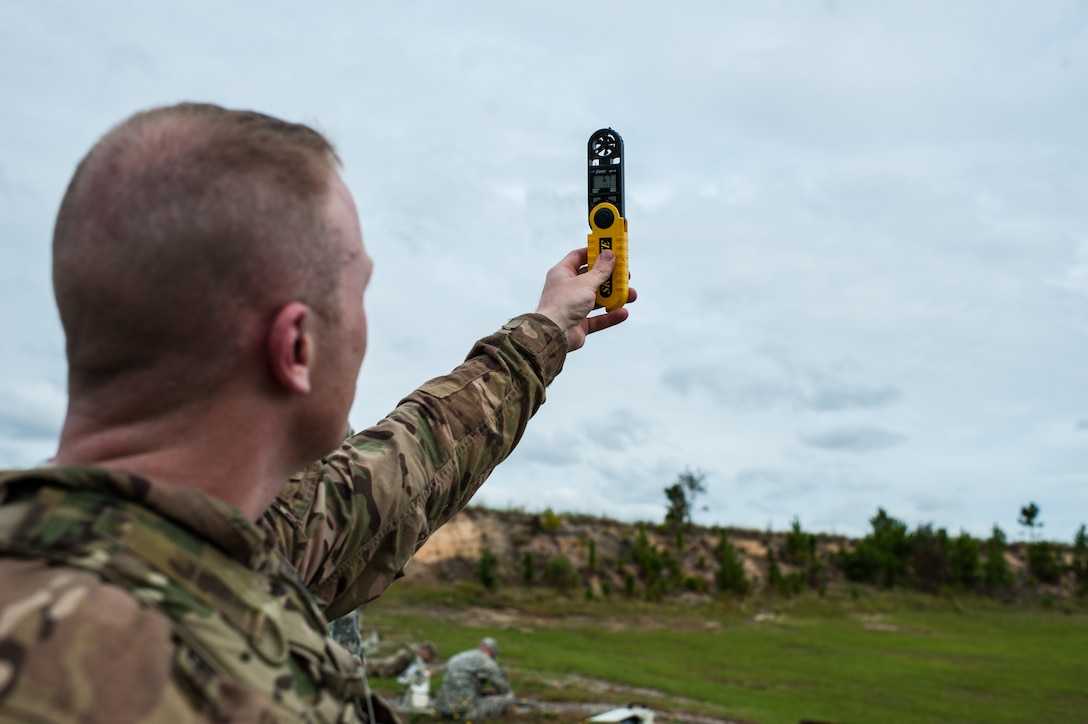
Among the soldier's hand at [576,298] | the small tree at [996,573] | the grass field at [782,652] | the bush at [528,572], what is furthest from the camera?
→ the small tree at [996,573]

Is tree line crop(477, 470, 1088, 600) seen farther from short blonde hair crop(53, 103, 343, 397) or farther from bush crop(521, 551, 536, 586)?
short blonde hair crop(53, 103, 343, 397)

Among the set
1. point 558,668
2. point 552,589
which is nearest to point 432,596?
point 552,589

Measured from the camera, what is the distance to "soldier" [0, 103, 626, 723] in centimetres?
102

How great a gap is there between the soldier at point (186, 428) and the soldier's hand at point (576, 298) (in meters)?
1.13

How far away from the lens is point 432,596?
29.8 m

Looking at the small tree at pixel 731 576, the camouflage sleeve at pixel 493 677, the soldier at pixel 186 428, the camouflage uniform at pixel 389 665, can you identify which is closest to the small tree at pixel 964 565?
the small tree at pixel 731 576

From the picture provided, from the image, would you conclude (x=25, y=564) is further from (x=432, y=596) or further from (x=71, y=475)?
(x=432, y=596)

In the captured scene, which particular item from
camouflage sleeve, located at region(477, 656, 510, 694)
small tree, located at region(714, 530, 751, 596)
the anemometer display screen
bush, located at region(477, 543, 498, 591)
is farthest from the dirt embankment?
the anemometer display screen

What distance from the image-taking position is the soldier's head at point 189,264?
1265mm

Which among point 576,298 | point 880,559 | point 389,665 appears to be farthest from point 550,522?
point 576,298

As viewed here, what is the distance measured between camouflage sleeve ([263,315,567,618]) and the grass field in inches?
464

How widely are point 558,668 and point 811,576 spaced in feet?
73.5

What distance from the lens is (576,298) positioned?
8.61ft

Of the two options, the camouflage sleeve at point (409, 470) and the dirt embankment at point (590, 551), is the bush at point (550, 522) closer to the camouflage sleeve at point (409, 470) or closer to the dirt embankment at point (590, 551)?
the dirt embankment at point (590, 551)
